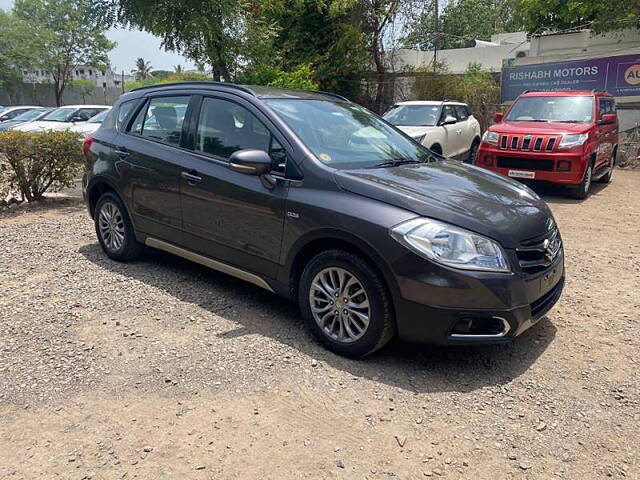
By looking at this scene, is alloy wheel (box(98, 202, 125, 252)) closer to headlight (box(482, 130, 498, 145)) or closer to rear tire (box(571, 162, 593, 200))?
headlight (box(482, 130, 498, 145))

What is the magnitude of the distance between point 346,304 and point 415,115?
8.80 metres

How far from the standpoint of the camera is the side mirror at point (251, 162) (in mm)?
3820

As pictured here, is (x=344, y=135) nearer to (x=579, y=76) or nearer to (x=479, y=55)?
(x=579, y=76)

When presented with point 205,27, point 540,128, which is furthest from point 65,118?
point 540,128

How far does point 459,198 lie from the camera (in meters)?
3.62

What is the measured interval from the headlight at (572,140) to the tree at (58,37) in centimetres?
3313

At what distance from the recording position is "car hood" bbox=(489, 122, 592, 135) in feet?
30.1

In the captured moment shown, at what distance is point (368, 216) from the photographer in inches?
135

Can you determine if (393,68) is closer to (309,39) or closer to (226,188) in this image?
(309,39)

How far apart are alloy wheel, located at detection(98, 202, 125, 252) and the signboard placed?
13.8 metres

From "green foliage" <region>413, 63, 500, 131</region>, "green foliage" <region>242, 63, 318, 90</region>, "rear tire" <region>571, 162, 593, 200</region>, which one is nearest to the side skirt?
"rear tire" <region>571, 162, 593, 200</region>

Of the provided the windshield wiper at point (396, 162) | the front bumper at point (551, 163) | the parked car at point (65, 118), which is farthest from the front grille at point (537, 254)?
the parked car at point (65, 118)

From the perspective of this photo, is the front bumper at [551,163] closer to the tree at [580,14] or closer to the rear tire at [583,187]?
the rear tire at [583,187]

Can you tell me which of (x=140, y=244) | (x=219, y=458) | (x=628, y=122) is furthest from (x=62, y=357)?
(x=628, y=122)
